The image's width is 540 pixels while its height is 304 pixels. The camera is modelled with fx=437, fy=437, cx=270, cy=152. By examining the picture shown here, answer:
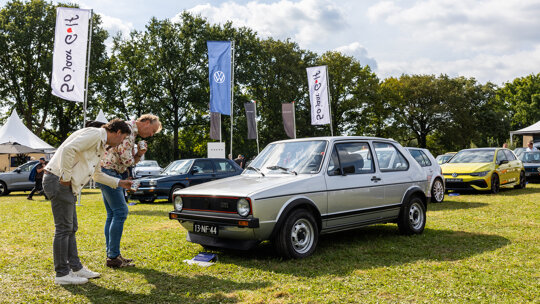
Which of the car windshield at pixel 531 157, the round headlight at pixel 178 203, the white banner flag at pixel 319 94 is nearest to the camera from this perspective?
the round headlight at pixel 178 203

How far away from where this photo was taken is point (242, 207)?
546cm

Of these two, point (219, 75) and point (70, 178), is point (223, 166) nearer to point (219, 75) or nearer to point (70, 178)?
point (219, 75)

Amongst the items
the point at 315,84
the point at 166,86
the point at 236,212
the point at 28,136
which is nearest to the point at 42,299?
the point at 236,212

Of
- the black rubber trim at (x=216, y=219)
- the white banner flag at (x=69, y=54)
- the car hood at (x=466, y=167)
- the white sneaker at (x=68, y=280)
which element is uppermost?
the white banner flag at (x=69, y=54)

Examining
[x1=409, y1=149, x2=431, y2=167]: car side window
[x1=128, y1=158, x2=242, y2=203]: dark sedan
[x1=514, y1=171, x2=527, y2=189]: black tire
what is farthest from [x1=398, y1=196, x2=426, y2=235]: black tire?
[x1=514, y1=171, x2=527, y2=189]: black tire

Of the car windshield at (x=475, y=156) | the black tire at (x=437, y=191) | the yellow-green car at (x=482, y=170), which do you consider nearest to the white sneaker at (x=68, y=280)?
the black tire at (x=437, y=191)

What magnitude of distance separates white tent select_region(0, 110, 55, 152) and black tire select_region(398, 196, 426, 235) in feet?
74.7

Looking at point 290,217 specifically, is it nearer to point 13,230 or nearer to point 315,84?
point 13,230

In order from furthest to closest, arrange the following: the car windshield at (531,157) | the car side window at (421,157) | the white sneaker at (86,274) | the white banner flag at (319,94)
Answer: the white banner flag at (319,94) → the car windshield at (531,157) → the car side window at (421,157) → the white sneaker at (86,274)

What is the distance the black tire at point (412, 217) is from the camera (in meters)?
7.28

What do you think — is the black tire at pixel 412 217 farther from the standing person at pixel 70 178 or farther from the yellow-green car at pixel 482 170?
the yellow-green car at pixel 482 170

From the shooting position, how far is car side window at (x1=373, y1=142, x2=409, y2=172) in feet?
23.6

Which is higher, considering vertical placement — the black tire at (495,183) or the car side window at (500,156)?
the car side window at (500,156)

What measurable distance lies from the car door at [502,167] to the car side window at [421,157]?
3412 mm
